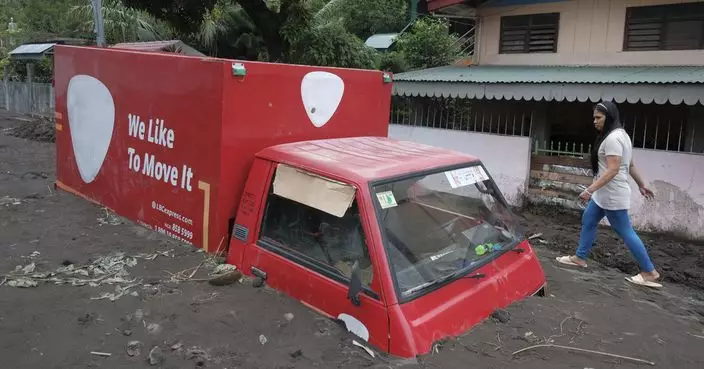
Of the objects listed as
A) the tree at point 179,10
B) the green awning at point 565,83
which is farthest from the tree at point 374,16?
the green awning at point 565,83

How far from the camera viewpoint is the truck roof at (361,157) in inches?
126

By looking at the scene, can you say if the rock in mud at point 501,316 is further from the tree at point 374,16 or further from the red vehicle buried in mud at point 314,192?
the tree at point 374,16

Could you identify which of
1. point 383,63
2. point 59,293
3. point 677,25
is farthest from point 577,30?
point 59,293

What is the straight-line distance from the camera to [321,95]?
423cm

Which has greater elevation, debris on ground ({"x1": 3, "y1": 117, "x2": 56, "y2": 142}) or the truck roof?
the truck roof

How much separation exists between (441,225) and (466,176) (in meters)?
0.38

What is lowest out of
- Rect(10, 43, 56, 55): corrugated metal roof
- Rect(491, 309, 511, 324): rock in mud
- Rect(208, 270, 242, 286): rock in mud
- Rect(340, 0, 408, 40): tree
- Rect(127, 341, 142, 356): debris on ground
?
Rect(127, 341, 142, 356): debris on ground

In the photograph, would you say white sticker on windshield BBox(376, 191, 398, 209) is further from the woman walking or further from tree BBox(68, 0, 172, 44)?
tree BBox(68, 0, 172, 44)

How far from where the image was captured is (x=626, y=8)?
10.5 meters

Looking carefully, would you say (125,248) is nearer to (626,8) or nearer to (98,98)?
(98,98)

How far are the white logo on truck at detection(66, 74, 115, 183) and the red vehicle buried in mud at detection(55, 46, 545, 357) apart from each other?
1.1 inches

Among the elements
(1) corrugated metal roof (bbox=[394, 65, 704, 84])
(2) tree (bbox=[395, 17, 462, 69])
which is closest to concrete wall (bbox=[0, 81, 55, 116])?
(2) tree (bbox=[395, 17, 462, 69])

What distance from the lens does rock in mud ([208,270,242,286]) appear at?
134 inches

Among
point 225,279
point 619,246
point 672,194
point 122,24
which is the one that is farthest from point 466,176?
point 122,24
